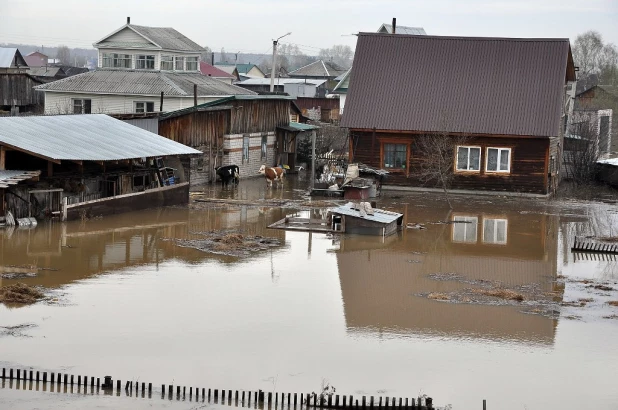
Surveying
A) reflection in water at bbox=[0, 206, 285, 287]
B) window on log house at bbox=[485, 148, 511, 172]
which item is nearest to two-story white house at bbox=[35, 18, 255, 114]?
reflection in water at bbox=[0, 206, 285, 287]

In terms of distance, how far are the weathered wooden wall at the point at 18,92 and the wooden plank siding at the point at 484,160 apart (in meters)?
22.4

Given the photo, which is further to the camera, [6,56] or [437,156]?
[6,56]

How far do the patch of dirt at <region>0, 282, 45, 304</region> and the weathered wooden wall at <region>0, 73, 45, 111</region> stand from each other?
34463 millimetres

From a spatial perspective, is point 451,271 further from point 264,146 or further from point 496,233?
point 264,146

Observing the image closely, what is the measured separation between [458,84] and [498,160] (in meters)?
3.64

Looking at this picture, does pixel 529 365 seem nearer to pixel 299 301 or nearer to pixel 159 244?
pixel 299 301

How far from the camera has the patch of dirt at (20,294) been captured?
57.6ft

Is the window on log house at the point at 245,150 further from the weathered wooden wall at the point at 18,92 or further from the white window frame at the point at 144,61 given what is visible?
the weathered wooden wall at the point at 18,92

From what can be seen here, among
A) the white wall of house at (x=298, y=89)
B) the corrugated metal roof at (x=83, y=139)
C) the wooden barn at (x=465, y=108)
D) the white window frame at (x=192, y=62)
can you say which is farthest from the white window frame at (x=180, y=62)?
the white wall of house at (x=298, y=89)

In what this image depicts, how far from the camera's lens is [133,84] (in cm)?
4431

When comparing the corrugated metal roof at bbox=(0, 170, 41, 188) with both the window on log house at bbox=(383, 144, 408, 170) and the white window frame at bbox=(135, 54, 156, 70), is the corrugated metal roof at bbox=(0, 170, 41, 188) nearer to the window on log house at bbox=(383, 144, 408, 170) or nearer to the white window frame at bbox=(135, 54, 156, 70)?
the window on log house at bbox=(383, 144, 408, 170)

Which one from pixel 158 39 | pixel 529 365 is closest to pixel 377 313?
pixel 529 365

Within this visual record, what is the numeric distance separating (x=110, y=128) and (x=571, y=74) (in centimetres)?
2013

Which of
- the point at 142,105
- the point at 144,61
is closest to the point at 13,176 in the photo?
the point at 142,105
